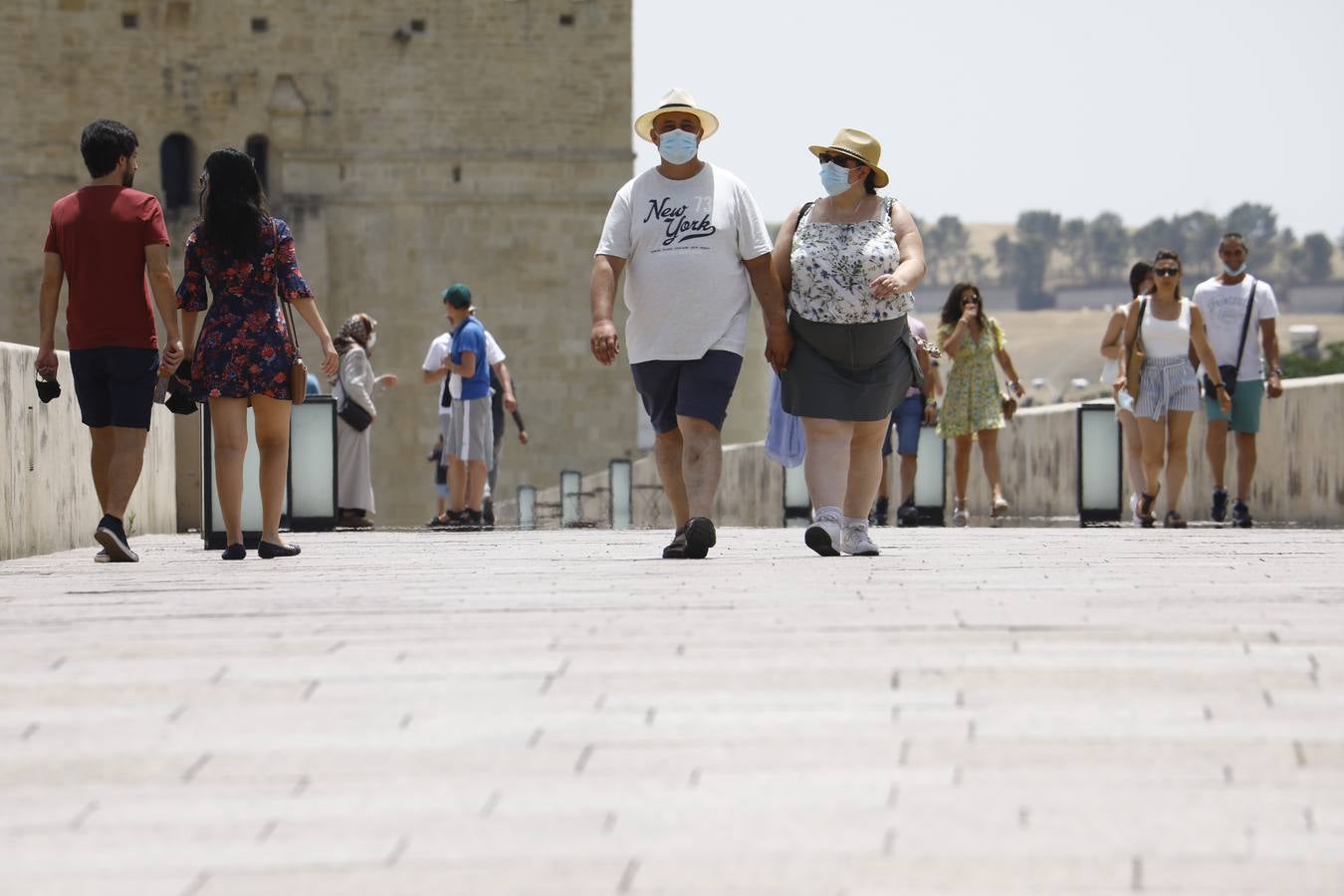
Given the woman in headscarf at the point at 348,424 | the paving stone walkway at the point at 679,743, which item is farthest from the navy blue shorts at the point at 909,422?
the paving stone walkway at the point at 679,743

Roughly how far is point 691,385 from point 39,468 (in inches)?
126

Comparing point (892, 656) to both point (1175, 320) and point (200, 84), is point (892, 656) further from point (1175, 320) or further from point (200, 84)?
point (200, 84)

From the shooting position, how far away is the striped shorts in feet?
38.1

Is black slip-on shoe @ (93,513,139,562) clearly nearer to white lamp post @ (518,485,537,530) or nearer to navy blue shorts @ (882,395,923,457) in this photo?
navy blue shorts @ (882,395,923,457)

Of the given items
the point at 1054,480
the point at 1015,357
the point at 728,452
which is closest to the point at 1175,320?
the point at 1054,480

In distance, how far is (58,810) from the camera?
3311 mm

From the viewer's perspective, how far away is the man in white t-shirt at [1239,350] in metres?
11.9

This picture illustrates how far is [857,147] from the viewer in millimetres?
7660

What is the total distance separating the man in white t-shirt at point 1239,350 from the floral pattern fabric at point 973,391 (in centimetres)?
126

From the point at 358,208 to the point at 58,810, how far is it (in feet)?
123

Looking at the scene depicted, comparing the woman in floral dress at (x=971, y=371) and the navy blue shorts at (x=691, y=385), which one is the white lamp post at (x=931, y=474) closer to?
the woman in floral dress at (x=971, y=371)

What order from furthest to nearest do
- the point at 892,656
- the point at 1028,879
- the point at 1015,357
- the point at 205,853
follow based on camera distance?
the point at 1015,357 < the point at 892,656 < the point at 205,853 < the point at 1028,879

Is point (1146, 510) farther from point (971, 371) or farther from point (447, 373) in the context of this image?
point (447, 373)

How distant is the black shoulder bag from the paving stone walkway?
21.0 feet
